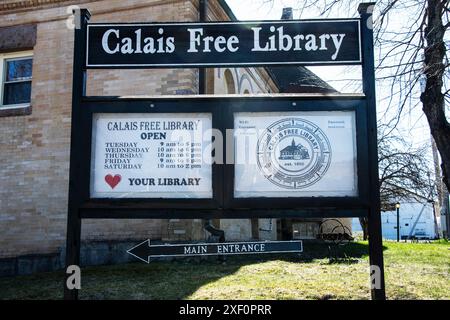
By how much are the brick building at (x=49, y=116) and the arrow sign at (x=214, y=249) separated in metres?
5.96

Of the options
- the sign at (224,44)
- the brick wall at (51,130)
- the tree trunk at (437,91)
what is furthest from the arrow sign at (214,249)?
the brick wall at (51,130)

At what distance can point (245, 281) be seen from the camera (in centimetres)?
681

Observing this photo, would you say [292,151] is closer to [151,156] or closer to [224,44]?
[224,44]

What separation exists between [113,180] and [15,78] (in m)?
9.36

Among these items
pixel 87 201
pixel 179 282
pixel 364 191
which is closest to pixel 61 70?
pixel 179 282

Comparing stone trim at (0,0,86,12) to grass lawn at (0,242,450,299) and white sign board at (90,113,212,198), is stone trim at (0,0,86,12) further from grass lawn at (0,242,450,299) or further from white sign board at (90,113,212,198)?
white sign board at (90,113,212,198)

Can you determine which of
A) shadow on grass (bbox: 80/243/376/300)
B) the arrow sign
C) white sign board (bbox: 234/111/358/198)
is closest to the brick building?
shadow on grass (bbox: 80/243/376/300)

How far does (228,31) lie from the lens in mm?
4605

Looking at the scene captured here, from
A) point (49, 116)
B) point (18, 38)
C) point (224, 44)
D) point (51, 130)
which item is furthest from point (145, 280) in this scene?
point (18, 38)

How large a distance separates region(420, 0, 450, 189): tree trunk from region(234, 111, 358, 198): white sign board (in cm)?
368

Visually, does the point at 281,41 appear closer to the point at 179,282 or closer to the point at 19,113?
the point at 179,282

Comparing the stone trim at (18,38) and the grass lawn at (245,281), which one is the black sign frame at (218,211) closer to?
the grass lawn at (245,281)

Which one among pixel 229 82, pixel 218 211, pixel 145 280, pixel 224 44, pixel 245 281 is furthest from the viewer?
Answer: pixel 229 82

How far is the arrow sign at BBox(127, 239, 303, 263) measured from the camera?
13.3 feet
